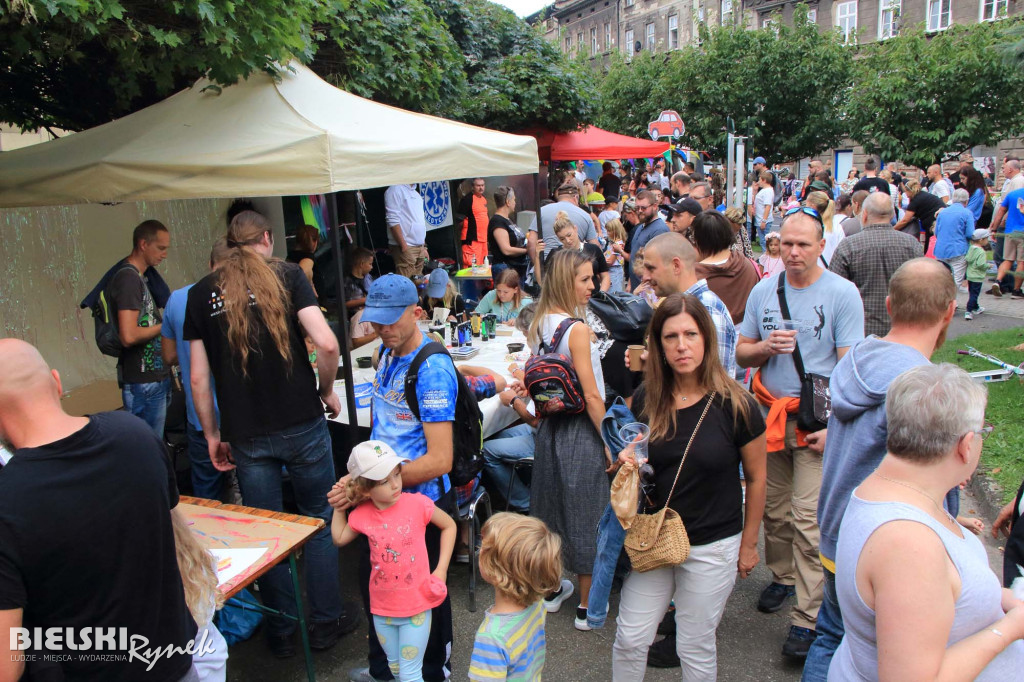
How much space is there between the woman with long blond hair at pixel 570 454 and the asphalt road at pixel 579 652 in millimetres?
157

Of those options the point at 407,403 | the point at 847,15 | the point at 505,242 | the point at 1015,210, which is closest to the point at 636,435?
the point at 407,403

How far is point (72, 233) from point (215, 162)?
9.81 ft

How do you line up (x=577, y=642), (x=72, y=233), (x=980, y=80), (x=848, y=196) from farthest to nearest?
(x=980, y=80)
(x=848, y=196)
(x=72, y=233)
(x=577, y=642)

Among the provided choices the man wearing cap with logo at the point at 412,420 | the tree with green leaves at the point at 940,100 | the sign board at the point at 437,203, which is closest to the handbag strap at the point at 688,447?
the man wearing cap with logo at the point at 412,420

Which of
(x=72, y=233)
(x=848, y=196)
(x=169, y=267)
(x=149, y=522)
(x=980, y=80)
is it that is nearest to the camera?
(x=149, y=522)

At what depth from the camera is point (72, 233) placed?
21.6 ft

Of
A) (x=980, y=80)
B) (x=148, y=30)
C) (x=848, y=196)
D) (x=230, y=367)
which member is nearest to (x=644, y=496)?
(x=230, y=367)

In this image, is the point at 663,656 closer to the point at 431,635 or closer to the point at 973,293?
the point at 431,635

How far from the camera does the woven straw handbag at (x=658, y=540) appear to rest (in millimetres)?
2594

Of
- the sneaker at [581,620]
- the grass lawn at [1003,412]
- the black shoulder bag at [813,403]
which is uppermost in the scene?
the black shoulder bag at [813,403]

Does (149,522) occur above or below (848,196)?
below

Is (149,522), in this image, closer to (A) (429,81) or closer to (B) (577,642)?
(B) (577,642)

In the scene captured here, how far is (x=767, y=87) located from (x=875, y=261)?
2150 cm

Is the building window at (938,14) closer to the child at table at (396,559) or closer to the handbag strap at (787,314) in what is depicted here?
the handbag strap at (787,314)
